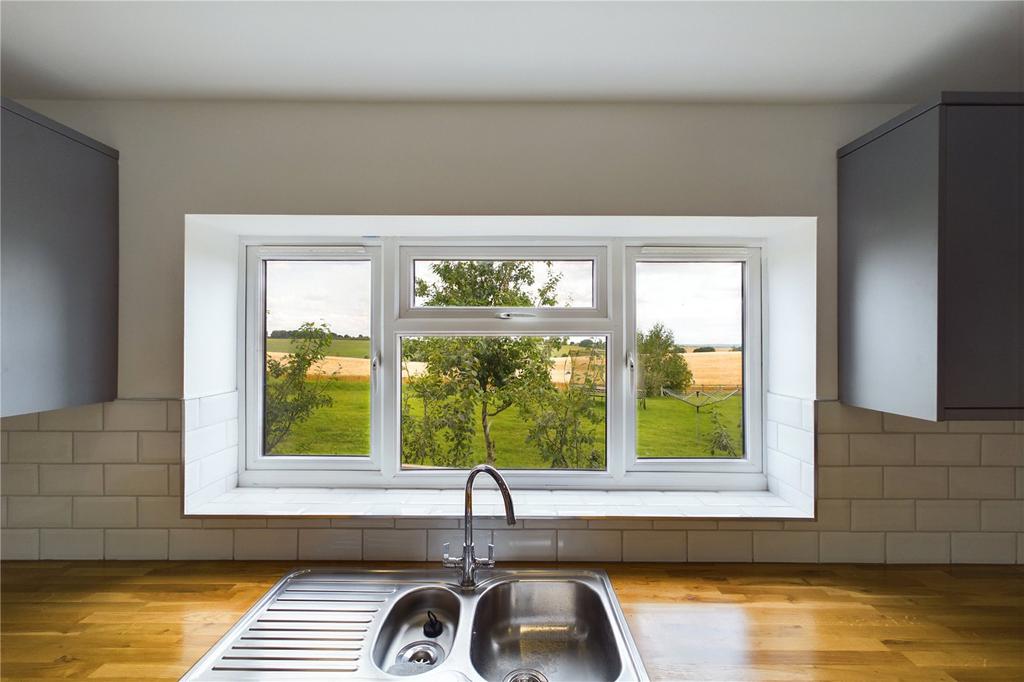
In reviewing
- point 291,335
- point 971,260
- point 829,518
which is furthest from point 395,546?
point 971,260

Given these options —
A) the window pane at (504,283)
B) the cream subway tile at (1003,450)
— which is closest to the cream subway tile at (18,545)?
the window pane at (504,283)

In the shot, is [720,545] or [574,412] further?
[574,412]

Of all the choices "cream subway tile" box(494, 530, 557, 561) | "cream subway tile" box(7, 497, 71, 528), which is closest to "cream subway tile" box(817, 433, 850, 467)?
"cream subway tile" box(494, 530, 557, 561)

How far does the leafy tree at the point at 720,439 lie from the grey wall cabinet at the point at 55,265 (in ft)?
6.42

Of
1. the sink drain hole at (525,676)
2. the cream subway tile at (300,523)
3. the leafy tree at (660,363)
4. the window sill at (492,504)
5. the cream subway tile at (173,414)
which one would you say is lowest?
the sink drain hole at (525,676)

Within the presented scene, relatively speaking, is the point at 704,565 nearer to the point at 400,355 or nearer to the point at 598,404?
the point at 598,404

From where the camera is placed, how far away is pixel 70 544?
70.1 inches

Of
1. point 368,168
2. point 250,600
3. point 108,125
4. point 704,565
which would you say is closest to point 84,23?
point 108,125

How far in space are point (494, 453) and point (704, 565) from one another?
0.78 meters

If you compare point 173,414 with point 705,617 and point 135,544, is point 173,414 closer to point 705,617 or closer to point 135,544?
point 135,544

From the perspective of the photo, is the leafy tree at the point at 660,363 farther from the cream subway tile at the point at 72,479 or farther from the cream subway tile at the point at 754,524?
the cream subway tile at the point at 72,479

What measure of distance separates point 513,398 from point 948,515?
1.39 metres

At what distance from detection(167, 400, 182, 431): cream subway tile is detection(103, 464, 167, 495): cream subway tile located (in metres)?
0.12

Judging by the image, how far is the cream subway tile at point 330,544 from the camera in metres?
1.79
